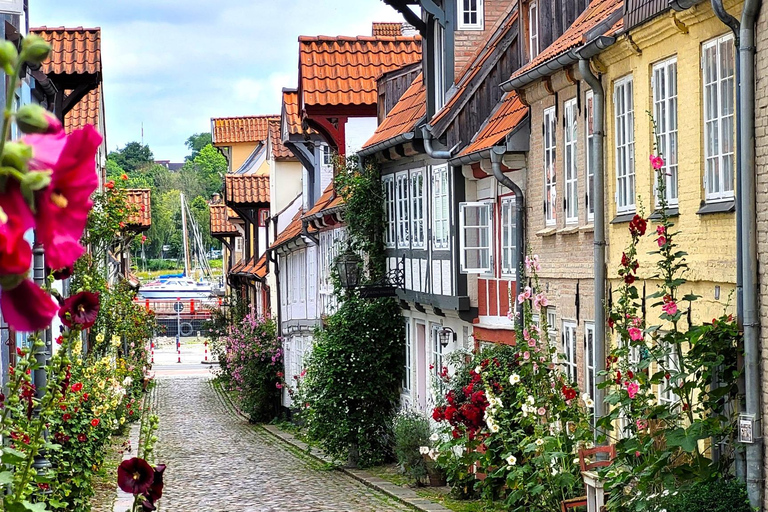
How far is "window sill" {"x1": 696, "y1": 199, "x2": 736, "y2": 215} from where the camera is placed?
30.3 ft

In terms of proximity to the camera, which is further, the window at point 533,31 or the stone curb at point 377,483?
the stone curb at point 377,483

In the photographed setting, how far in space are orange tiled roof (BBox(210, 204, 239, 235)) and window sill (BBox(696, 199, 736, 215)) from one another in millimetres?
47094

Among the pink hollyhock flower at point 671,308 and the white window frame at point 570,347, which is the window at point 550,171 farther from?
the pink hollyhock flower at point 671,308

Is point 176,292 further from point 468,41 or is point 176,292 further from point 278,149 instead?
point 468,41

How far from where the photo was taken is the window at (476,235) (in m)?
17.5

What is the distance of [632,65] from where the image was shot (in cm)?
1170

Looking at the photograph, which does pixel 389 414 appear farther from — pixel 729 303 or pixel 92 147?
pixel 92 147

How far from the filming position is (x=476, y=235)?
17.7m

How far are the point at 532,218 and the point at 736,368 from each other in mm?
6655

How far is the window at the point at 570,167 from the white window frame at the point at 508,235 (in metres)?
2.11

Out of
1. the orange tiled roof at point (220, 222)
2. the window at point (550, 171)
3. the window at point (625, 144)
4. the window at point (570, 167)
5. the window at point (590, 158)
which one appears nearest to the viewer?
the window at point (625, 144)

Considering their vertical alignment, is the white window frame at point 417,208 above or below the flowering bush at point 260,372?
above

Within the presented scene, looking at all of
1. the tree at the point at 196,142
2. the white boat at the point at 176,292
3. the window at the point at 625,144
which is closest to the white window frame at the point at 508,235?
the window at the point at 625,144

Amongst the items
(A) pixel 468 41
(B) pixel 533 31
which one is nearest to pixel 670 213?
(B) pixel 533 31
